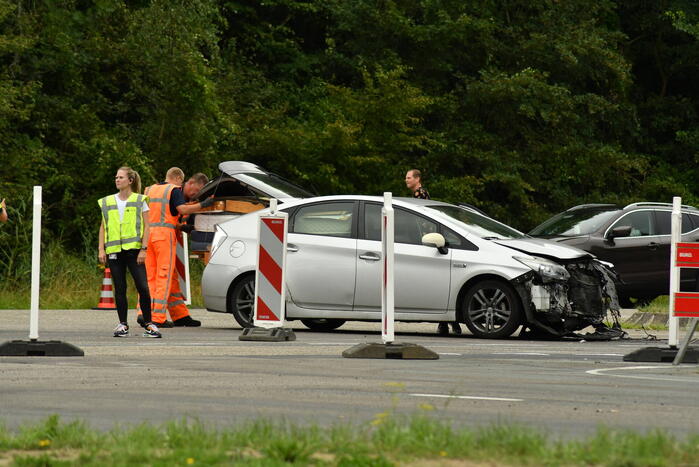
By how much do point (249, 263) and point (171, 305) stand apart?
1592 millimetres

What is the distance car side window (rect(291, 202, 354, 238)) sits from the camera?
17031 mm

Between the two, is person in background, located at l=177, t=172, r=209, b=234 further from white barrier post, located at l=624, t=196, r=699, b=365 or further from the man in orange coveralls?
white barrier post, located at l=624, t=196, r=699, b=365

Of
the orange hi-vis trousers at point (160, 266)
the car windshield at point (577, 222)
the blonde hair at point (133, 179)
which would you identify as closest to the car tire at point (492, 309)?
the orange hi-vis trousers at point (160, 266)

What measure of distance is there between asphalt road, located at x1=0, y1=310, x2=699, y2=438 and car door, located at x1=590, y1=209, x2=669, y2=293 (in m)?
6.63

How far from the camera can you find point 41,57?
32844 millimetres

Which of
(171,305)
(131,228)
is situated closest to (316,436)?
(131,228)

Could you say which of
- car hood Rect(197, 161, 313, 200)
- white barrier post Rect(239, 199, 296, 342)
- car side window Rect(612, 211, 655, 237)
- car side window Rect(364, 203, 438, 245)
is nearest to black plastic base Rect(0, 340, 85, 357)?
white barrier post Rect(239, 199, 296, 342)

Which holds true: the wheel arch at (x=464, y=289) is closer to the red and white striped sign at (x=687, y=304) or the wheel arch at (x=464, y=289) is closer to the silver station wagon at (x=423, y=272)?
the silver station wagon at (x=423, y=272)

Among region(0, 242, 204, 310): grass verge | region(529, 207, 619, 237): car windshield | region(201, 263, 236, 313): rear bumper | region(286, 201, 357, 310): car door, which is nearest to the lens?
region(286, 201, 357, 310): car door

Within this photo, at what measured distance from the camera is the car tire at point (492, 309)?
1616cm

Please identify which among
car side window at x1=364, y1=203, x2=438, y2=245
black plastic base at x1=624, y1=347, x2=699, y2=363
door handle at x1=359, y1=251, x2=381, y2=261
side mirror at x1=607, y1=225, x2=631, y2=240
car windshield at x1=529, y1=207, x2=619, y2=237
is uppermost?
car windshield at x1=529, y1=207, x2=619, y2=237

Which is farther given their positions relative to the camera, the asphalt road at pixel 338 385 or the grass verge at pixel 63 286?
the grass verge at pixel 63 286

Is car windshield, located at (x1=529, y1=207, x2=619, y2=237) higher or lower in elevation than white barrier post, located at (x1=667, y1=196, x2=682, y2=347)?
higher

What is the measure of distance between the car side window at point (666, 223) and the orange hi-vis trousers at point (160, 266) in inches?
354
